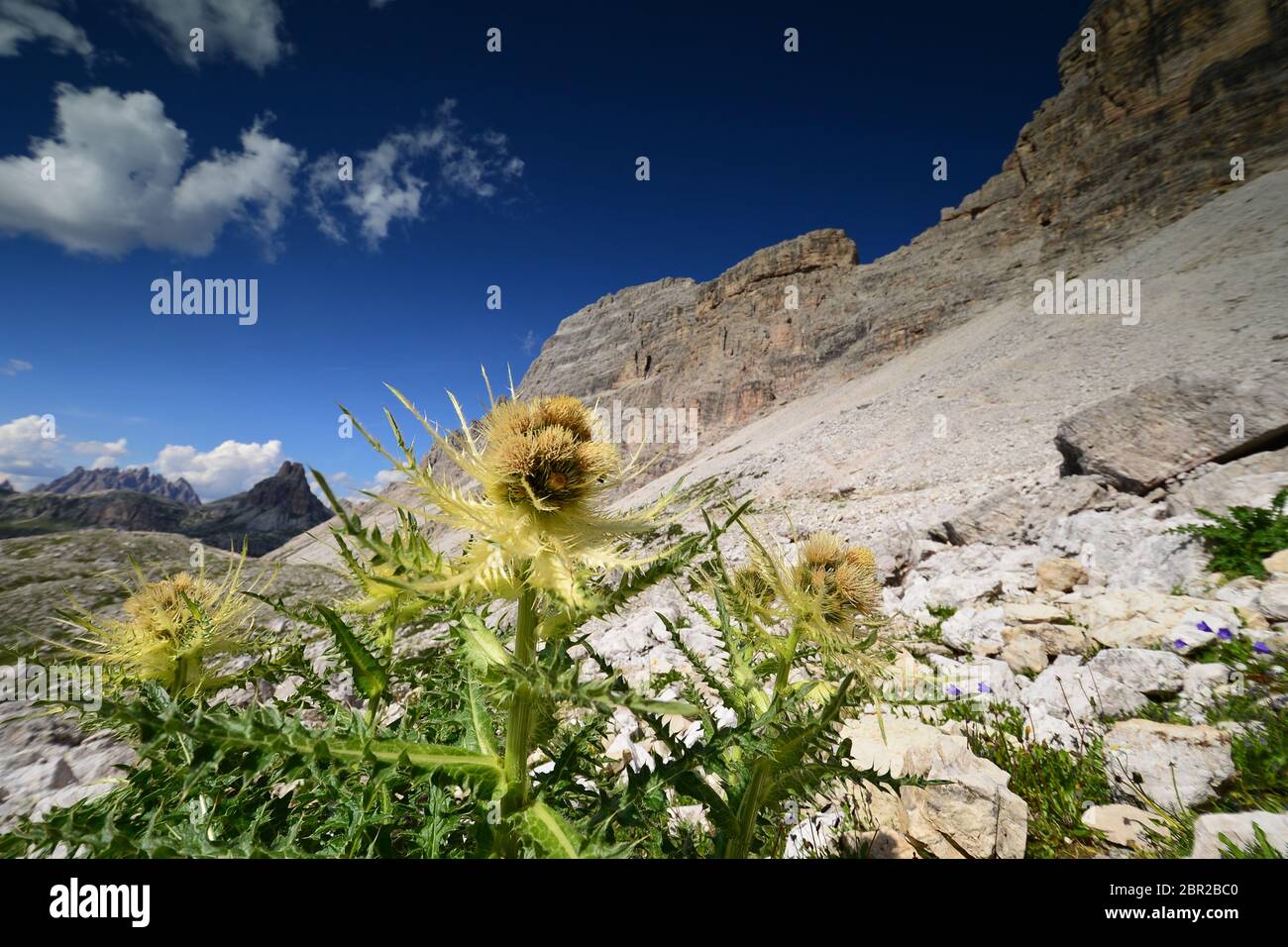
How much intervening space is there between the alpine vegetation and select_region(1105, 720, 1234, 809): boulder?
177cm

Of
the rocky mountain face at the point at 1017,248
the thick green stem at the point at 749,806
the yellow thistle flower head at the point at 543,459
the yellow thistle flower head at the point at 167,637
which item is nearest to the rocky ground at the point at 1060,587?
the yellow thistle flower head at the point at 543,459

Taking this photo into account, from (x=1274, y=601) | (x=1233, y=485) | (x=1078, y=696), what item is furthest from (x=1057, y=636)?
(x=1233, y=485)

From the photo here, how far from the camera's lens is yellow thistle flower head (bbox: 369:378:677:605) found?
187 centimetres

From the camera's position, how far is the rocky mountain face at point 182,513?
110m

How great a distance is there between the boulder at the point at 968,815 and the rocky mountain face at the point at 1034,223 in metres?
54.1

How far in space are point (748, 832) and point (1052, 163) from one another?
7841cm

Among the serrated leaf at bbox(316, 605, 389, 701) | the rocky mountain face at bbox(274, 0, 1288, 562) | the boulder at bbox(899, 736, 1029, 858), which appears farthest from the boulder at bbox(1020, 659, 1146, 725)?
the rocky mountain face at bbox(274, 0, 1288, 562)


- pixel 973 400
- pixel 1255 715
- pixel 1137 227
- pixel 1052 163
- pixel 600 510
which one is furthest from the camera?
pixel 1052 163

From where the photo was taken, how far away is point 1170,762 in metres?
2.82

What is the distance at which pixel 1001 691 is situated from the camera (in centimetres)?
427

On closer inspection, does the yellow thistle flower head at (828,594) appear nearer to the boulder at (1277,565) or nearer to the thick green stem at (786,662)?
the thick green stem at (786,662)

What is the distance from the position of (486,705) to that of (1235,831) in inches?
136
